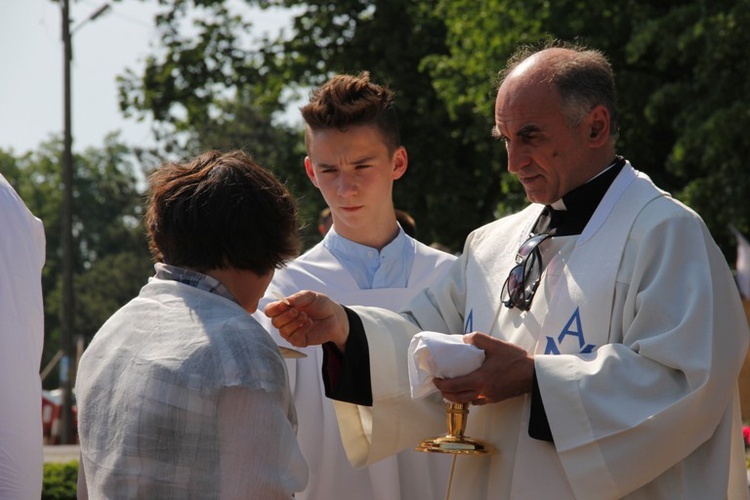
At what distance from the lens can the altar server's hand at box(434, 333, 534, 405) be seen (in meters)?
3.49

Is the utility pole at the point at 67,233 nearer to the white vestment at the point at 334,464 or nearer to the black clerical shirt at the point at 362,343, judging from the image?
the white vestment at the point at 334,464

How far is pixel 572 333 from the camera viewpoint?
375 cm

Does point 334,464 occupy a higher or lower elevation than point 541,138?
lower

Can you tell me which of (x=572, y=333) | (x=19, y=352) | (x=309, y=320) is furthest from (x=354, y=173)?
(x=19, y=352)

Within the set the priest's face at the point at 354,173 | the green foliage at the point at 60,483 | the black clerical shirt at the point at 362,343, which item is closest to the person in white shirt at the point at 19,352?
the black clerical shirt at the point at 362,343

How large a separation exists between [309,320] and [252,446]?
935 millimetres

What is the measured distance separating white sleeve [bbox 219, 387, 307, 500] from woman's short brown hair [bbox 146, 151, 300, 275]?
393mm

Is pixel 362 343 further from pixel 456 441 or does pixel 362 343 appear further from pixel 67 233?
pixel 67 233

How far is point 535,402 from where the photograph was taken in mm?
3572

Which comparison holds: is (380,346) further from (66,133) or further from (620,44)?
(66,133)

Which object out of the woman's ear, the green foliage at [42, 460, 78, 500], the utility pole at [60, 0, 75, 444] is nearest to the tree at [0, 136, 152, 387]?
the utility pole at [60, 0, 75, 444]

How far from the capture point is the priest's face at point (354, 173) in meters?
4.83

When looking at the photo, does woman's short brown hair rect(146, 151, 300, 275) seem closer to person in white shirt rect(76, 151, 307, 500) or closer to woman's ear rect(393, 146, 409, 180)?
person in white shirt rect(76, 151, 307, 500)

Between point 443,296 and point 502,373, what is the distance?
83 centimetres
